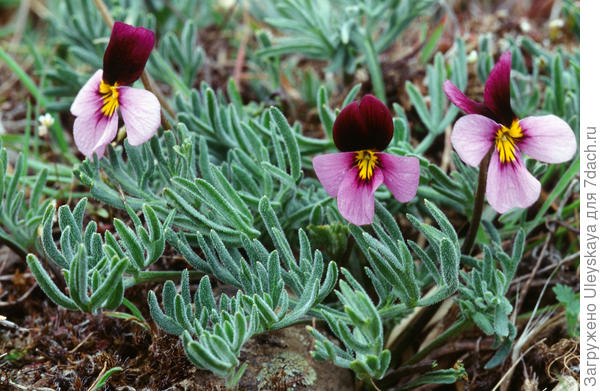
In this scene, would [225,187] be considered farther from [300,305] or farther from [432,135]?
[432,135]

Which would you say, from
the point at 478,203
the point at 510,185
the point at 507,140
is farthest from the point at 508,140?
the point at 478,203

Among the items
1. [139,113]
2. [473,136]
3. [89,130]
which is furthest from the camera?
[89,130]

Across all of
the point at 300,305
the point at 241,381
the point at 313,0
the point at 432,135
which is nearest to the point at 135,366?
the point at 241,381

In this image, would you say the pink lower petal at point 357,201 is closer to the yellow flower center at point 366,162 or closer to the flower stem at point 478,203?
the yellow flower center at point 366,162

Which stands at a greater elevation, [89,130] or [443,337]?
[89,130]

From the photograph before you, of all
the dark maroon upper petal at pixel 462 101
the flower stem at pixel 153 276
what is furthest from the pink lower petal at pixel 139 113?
the dark maroon upper petal at pixel 462 101

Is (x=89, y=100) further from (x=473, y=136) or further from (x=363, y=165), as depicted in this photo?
(x=473, y=136)
